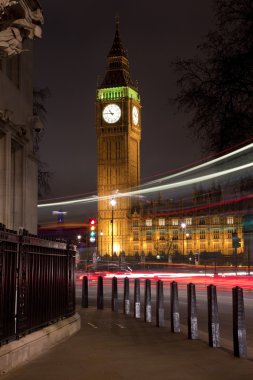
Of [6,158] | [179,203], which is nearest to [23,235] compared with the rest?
[6,158]

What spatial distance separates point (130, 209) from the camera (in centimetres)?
14125

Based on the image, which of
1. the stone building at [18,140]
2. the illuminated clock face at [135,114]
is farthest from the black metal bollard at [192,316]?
the illuminated clock face at [135,114]

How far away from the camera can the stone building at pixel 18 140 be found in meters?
12.6

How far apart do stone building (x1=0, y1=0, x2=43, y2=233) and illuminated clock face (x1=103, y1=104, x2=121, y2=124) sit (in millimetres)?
126643

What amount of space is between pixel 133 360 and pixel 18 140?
726cm

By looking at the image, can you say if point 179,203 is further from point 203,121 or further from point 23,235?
point 23,235

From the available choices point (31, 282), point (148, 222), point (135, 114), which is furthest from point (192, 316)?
point (135, 114)

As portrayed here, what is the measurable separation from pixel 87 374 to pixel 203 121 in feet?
40.6

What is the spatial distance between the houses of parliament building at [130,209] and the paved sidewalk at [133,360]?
378 ft

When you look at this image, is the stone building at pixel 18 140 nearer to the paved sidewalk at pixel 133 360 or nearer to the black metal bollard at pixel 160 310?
the black metal bollard at pixel 160 310

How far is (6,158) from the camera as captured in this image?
12.8 meters

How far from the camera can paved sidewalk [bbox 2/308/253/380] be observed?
7.18 metres

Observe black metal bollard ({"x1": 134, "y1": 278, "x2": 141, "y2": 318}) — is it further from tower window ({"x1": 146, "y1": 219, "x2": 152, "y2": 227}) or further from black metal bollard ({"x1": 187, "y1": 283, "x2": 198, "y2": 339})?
tower window ({"x1": 146, "y1": 219, "x2": 152, "y2": 227})

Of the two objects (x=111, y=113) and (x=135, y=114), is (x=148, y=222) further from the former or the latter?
(x=135, y=114)
